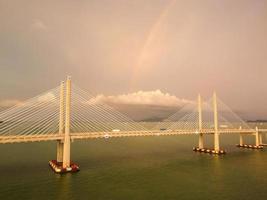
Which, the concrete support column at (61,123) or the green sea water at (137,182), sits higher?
the concrete support column at (61,123)

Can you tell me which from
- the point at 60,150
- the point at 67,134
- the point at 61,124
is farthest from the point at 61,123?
the point at 60,150

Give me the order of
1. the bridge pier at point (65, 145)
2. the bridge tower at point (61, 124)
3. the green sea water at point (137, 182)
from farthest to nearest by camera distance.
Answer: the bridge tower at point (61, 124), the bridge pier at point (65, 145), the green sea water at point (137, 182)

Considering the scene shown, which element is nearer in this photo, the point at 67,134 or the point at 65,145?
the point at 65,145

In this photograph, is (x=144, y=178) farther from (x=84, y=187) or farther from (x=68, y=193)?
(x=68, y=193)

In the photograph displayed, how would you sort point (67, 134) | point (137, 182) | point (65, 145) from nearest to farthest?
point (137, 182) < point (65, 145) < point (67, 134)

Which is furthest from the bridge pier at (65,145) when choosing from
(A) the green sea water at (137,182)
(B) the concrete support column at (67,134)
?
(A) the green sea water at (137,182)

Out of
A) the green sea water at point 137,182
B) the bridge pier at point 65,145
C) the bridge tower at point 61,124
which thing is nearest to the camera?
the green sea water at point 137,182

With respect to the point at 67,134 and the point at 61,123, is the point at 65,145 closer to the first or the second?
the point at 67,134

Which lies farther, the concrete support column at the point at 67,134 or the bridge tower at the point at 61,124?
the bridge tower at the point at 61,124

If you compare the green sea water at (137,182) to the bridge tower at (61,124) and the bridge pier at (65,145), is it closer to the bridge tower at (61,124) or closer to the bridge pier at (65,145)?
the bridge pier at (65,145)

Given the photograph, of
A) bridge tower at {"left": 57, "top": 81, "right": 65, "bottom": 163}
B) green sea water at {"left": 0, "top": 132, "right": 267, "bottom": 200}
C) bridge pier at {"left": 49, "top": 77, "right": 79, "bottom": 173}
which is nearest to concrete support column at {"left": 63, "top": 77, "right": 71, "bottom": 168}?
bridge pier at {"left": 49, "top": 77, "right": 79, "bottom": 173}

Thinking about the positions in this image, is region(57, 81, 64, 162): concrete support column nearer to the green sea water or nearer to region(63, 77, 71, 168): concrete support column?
region(63, 77, 71, 168): concrete support column
